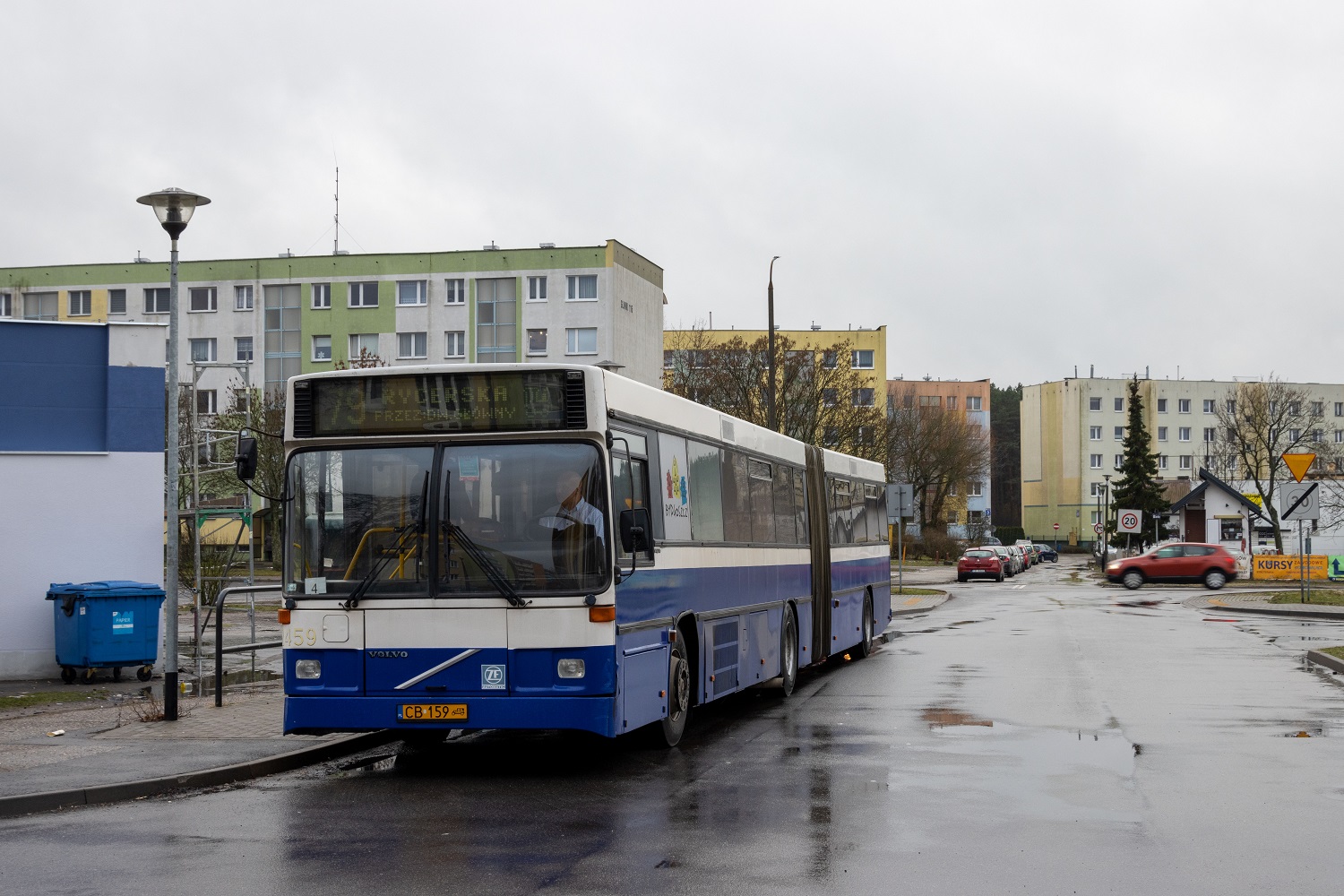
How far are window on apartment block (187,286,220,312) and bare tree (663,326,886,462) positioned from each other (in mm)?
30691

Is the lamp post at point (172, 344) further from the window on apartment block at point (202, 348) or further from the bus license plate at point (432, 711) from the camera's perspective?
the window on apartment block at point (202, 348)

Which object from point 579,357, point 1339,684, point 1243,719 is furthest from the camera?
point 579,357

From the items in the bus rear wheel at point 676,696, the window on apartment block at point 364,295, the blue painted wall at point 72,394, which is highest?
the window on apartment block at point 364,295

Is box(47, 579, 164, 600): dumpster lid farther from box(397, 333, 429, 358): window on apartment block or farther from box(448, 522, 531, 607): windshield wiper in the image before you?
box(397, 333, 429, 358): window on apartment block

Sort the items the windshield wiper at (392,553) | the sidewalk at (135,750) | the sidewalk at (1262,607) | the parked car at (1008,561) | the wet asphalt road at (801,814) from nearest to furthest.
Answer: the wet asphalt road at (801,814) < the sidewalk at (135,750) < the windshield wiper at (392,553) < the sidewalk at (1262,607) < the parked car at (1008,561)

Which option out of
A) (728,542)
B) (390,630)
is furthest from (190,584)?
(390,630)

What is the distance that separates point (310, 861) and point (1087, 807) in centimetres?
469

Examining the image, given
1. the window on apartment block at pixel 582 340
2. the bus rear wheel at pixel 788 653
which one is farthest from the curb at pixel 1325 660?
the window on apartment block at pixel 582 340

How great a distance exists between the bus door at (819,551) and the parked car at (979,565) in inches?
1715

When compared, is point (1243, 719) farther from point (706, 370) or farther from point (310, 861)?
point (706, 370)

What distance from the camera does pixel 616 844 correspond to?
8188 millimetres

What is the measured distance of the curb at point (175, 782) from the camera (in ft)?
31.3

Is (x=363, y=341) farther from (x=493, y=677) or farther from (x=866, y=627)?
(x=493, y=677)

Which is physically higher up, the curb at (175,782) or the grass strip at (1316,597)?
the curb at (175,782)
